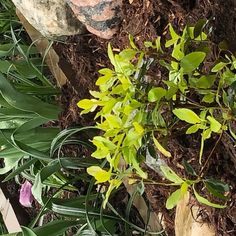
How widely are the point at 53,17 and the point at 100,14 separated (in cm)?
30

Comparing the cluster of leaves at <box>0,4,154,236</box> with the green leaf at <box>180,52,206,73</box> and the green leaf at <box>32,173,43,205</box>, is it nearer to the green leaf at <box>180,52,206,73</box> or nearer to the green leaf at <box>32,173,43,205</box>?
the green leaf at <box>32,173,43,205</box>

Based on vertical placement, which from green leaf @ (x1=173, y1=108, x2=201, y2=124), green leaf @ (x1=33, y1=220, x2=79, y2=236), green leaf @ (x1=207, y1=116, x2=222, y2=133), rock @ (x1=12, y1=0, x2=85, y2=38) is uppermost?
green leaf @ (x1=173, y1=108, x2=201, y2=124)

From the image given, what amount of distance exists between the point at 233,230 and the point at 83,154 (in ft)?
3.09

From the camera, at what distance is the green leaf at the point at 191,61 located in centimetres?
109

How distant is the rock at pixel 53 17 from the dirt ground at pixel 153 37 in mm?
54

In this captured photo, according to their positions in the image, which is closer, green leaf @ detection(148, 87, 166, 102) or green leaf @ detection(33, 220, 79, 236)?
green leaf @ detection(148, 87, 166, 102)

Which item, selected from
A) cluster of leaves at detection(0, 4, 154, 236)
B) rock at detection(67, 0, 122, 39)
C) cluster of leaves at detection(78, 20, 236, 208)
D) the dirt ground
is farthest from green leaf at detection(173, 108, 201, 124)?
cluster of leaves at detection(0, 4, 154, 236)

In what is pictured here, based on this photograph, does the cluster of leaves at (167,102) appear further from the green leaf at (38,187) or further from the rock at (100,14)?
the green leaf at (38,187)

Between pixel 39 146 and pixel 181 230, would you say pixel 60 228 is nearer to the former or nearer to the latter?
pixel 39 146

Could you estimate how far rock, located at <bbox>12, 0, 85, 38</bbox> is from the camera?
1.95m

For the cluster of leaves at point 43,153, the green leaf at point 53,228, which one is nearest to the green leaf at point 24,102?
the cluster of leaves at point 43,153

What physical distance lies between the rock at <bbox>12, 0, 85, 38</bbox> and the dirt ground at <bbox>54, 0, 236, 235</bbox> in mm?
54

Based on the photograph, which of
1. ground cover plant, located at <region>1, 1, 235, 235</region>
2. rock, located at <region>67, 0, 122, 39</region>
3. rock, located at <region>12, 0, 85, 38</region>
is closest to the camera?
ground cover plant, located at <region>1, 1, 235, 235</region>

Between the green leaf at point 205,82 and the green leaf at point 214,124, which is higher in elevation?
the green leaf at point 205,82
